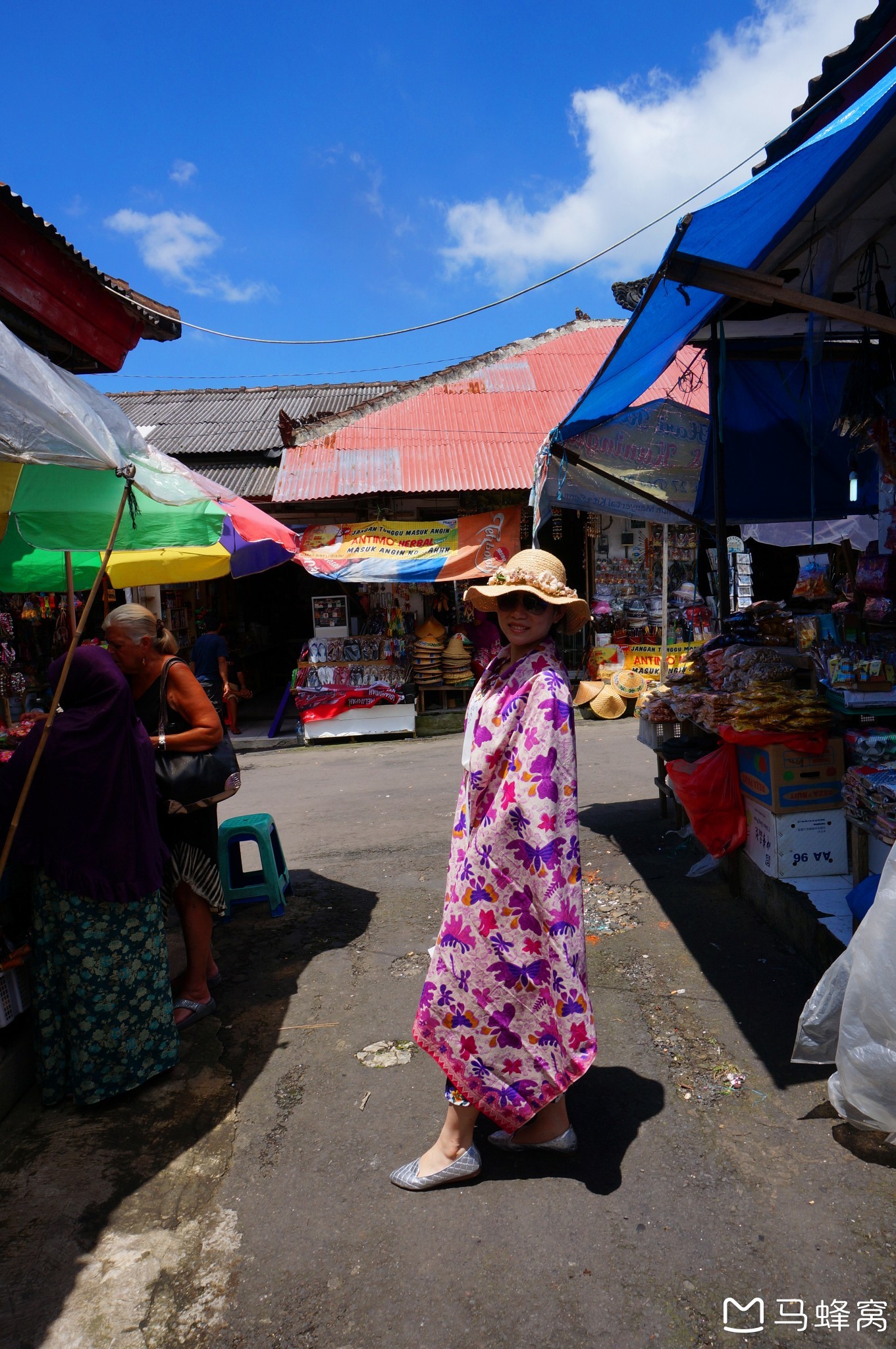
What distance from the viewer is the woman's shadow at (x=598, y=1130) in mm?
2486

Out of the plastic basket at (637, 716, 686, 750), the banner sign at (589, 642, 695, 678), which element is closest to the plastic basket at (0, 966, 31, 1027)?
the plastic basket at (637, 716, 686, 750)

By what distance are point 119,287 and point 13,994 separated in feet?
13.4

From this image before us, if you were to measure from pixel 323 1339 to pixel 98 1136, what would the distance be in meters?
1.23

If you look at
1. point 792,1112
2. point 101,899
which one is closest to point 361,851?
point 101,899

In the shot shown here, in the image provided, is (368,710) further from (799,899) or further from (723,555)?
(799,899)

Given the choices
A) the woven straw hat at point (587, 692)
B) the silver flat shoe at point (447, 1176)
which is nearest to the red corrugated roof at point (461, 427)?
the woven straw hat at point (587, 692)

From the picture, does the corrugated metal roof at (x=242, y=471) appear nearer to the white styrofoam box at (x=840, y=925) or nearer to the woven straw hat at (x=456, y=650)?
the woven straw hat at (x=456, y=650)

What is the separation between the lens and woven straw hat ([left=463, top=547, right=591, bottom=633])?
2.46m

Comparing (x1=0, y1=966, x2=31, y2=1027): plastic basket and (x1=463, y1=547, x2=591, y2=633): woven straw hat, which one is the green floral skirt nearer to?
(x1=0, y1=966, x2=31, y2=1027): plastic basket

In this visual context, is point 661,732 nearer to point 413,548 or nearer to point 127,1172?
point 127,1172

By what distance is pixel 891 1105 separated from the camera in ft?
7.61

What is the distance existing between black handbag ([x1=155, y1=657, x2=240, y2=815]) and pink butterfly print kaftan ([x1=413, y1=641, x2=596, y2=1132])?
139 cm

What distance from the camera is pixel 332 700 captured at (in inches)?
429

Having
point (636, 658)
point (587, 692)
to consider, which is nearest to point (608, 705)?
point (587, 692)
